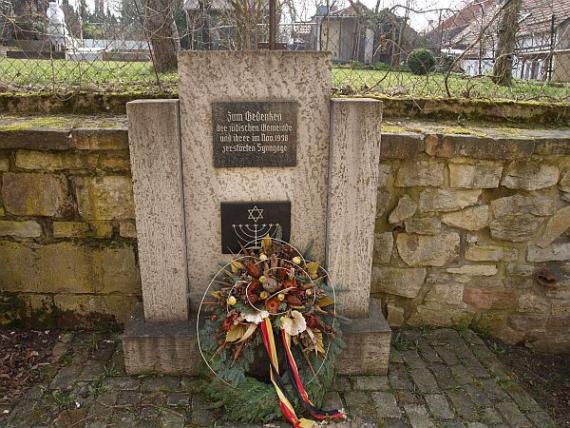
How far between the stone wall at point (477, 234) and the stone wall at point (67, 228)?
1.78 meters

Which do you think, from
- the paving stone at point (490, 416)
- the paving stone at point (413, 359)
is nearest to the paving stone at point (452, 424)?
the paving stone at point (490, 416)

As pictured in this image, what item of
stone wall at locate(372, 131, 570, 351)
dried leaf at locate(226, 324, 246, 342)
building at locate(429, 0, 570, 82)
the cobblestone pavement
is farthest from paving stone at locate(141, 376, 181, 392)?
building at locate(429, 0, 570, 82)

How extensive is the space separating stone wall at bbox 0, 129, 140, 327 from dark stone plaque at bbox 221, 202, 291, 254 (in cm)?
78

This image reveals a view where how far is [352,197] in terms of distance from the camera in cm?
278

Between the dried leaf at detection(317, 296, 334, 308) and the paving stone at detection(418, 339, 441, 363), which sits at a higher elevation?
the dried leaf at detection(317, 296, 334, 308)

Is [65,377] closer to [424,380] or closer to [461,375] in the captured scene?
[424,380]

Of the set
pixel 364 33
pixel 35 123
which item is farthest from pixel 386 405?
pixel 364 33

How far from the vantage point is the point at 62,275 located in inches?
130

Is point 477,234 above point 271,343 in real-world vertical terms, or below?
above

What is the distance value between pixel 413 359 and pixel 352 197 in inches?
47.4

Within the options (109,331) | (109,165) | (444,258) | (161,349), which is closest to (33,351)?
(109,331)

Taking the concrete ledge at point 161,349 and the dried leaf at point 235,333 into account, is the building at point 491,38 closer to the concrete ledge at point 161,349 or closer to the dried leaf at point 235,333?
the dried leaf at point 235,333

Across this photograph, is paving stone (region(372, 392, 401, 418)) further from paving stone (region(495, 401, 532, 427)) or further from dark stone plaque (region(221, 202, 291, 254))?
dark stone plaque (region(221, 202, 291, 254))

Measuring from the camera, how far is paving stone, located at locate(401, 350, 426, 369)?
3057 mm
